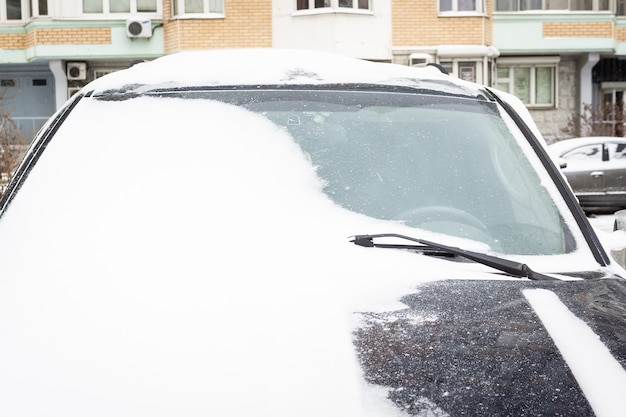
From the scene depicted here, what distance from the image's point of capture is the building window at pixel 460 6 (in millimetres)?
25898

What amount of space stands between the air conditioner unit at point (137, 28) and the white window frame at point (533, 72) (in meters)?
9.98

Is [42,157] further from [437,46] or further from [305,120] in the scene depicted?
[437,46]

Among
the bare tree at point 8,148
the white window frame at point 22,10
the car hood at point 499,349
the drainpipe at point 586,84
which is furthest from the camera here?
the drainpipe at point 586,84

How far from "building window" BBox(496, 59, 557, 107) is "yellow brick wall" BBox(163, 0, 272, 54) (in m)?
7.15

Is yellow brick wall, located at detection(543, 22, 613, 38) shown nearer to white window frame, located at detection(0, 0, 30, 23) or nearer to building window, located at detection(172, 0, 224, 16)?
building window, located at detection(172, 0, 224, 16)

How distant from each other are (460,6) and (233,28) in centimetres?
618

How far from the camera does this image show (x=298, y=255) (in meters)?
1.98

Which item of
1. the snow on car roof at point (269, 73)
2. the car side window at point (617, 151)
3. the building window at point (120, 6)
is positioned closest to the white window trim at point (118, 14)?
the building window at point (120, 6)

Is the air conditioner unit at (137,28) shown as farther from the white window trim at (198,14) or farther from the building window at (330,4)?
the building window at (330,4)

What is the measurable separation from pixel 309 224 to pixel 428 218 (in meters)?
0.34

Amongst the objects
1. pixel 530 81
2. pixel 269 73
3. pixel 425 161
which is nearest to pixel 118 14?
pixel 530 81

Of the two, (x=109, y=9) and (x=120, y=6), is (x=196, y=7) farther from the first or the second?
(x=109, y=9)

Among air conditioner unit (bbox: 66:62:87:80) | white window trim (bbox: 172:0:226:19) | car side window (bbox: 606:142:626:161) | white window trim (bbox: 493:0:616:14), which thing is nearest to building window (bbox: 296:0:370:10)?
white window trim (bbox: 172:0:226:19)

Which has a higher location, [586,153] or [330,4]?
[330,4]
